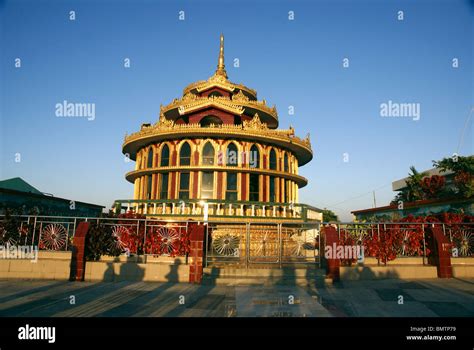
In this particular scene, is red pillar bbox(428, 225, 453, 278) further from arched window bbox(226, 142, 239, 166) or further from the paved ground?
arched window bbox(226, 142, 239, 166)

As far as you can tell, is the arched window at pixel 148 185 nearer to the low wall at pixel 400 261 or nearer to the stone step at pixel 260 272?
the stone step at pixel 260 272

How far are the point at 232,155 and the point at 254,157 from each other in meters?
1.69

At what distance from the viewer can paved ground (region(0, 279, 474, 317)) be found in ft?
21.5

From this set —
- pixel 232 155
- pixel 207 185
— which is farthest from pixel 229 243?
pixel 232 155

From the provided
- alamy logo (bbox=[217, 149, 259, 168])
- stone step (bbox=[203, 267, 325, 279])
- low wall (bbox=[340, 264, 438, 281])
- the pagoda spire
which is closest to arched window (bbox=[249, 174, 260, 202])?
alamy logo (bbox=[217, 149, 259, 168])

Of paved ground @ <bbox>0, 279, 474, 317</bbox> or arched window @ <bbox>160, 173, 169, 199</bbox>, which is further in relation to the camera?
arched window @ <bbox>160, 173, 169, 199</bbox>

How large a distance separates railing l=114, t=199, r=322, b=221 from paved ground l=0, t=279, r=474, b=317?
958 centimetres

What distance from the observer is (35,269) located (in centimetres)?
1023

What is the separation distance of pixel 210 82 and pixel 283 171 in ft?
34.1
